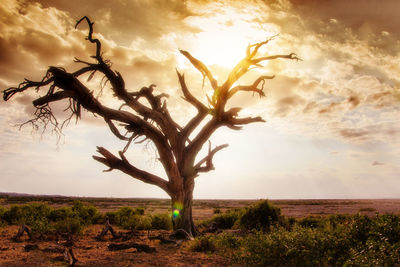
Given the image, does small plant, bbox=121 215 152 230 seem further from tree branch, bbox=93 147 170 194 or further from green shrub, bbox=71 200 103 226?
tree branch, bbox=93 147 170 194

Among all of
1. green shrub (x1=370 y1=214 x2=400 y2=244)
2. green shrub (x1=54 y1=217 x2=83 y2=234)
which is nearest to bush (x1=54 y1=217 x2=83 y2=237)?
green shrub (x1=54 y1=217 x2=83 y2=234)

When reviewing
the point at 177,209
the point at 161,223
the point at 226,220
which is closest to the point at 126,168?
the point at 177,209

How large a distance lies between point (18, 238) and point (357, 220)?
11730 mm

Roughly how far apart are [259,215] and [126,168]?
8.45 metres

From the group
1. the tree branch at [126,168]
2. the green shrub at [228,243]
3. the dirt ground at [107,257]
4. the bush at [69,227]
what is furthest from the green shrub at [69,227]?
the green shrub at [228,243]

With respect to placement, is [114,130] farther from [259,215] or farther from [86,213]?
[86,213]

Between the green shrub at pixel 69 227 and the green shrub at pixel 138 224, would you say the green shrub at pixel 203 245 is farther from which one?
the green shrub at pixel 138 224

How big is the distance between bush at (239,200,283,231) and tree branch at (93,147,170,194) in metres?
6.25

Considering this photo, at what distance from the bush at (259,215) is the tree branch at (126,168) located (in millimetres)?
6251

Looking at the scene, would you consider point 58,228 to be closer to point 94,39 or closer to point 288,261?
point 94,39

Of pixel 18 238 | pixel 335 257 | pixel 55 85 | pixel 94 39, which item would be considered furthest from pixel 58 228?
pixel 335 257

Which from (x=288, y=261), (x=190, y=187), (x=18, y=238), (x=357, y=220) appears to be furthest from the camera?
(x=190, y=187)

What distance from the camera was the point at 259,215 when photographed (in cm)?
1554

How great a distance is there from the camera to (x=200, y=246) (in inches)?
367
